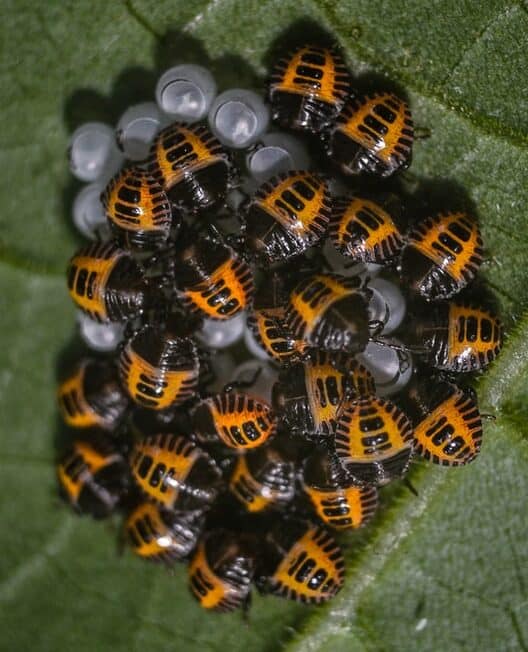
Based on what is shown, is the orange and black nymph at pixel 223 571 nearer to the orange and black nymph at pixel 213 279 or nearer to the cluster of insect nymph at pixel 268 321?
the cluster of insect nymph at pixel 268 321

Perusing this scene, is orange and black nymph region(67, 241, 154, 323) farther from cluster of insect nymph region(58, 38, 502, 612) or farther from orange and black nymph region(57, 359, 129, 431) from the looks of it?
orange and black nymph region(57, 359, 129, 431)

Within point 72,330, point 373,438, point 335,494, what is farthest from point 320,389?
point 72,330

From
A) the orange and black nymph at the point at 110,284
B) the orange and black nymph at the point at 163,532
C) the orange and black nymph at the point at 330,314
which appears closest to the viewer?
the orange and black nymph at the point at 330,314

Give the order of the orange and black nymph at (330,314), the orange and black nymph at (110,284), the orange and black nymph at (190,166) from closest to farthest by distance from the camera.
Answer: the orange and black nymph at (330,314), the orange and black nymph at (190,166), the orange and black nymph at (110,284)

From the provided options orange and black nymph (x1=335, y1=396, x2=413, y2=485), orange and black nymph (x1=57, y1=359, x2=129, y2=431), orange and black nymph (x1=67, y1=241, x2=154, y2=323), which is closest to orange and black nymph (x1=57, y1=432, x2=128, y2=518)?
orange and black nymph (x1=57, y1=359, x2=129, y2=431)

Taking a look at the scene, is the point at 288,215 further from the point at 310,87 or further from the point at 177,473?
the point at 177,473

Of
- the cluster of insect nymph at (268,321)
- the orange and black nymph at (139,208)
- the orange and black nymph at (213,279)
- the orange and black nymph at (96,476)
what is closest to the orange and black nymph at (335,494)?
the cluster of insect nymph at (268,321)

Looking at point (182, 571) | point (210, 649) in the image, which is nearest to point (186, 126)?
point (182, 571)
